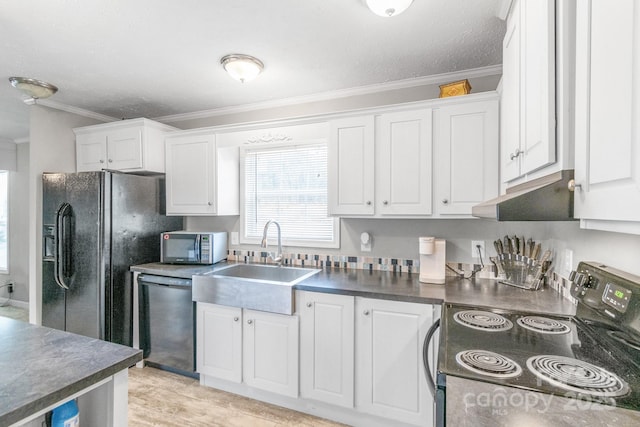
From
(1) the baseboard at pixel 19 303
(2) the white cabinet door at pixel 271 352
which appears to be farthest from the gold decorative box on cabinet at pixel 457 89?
(1) the baseboard at pixel 19 303

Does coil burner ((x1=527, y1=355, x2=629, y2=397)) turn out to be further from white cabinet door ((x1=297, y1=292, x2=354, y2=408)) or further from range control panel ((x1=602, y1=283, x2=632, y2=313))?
white cabinet door ((x1=297, y1=292, x2=354, y2=408))

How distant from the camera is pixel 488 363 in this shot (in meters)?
0.90

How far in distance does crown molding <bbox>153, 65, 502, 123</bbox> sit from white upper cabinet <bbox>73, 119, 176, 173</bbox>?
16.1 inches

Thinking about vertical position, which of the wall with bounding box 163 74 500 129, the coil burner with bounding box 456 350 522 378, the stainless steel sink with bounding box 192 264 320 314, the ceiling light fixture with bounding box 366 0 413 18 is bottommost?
the stainless steel sink with bounding box 192 264 320 314

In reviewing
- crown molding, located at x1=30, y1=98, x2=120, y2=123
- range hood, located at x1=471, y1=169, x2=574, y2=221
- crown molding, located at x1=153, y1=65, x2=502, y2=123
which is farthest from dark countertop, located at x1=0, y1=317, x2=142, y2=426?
crown molding, located at x1=30, y1=98, x2=120, y2=123

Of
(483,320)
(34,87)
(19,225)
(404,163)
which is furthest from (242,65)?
(19,225)

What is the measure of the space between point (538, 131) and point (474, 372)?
2.82 feet

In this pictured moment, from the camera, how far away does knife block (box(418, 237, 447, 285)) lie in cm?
212

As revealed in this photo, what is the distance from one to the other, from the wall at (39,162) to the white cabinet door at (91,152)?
125mm

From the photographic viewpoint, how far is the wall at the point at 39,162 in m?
2.96

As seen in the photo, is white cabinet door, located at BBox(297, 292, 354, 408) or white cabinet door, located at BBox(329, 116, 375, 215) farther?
white cabinet door, located at BBox(329, 116, 375, 215)

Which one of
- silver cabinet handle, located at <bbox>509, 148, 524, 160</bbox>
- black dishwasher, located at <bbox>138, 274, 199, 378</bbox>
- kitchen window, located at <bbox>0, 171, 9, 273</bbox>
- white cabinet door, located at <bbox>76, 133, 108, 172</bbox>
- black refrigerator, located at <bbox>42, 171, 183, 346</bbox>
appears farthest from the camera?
kitchen window, located at <bbox>0, 171, 9, 273</bbox>

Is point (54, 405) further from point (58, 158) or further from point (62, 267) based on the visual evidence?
point (58, 158)

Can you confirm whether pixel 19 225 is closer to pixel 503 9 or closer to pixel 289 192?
pixel 289 192
